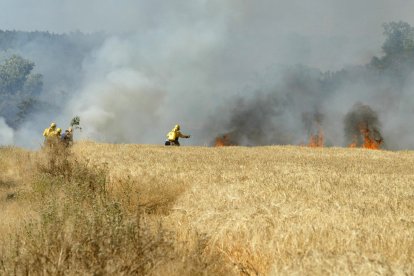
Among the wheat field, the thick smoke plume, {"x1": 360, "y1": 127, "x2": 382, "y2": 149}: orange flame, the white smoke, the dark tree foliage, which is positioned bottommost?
the wheat field

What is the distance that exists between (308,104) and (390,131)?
16789 mm

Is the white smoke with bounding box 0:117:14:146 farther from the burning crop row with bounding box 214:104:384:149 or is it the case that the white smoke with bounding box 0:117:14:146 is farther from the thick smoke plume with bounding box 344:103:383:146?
the thick smoke plume with bounding box 344:103:383:146

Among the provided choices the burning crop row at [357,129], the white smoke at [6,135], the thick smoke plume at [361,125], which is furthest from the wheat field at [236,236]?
the white smoke at [6,135]

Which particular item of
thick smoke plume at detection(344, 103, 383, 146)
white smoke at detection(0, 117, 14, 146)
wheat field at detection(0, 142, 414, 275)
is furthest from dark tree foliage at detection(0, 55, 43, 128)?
wheat field at detection(0, 142, 414, 275)

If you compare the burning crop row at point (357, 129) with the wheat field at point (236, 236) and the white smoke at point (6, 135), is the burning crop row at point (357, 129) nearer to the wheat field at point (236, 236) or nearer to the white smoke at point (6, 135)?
the wheat field at point (236, 236)

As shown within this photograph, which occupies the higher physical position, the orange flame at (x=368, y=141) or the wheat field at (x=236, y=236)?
the orange flame at (x=368, y=141)

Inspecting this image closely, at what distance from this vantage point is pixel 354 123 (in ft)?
204

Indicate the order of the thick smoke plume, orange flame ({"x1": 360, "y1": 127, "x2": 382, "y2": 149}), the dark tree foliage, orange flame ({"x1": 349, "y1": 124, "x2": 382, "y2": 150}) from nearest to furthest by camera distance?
orange flame ({"x1": 360, "y1": 127, "x2": 382, "y2": 149}), orange flame ({"x1": 349, "y1": 124, "x2": 382, "y2": 150}), the thick smoke plume, the dark tree foliage

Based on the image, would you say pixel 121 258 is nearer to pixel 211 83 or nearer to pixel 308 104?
pixel 308 104

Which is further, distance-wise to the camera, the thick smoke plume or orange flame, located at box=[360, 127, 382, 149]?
the thick smoke plume

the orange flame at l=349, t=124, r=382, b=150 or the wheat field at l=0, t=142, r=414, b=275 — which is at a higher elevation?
the orange flame at l=349, t=124, r=382, b=150

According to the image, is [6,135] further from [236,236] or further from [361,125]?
[236,236]

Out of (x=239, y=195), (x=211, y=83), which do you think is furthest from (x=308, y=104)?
(x=239, y=195)

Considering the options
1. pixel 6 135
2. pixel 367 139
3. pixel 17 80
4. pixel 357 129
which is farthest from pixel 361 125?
pixel 17 80
